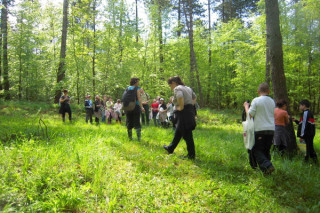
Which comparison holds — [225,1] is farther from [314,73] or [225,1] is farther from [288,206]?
[288,206]

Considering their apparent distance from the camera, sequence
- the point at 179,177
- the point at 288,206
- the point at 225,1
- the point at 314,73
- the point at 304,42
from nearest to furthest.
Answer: the point at 288,206 → the point at 179,177 → the point at 304,42 → the point at 314,73 → the point at 225,1

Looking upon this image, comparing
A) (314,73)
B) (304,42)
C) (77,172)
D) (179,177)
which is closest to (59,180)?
(77,172)

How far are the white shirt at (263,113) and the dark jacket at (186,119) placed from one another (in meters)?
1.29

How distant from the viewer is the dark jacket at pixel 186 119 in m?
4.61

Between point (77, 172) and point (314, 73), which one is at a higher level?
point (314, 73)

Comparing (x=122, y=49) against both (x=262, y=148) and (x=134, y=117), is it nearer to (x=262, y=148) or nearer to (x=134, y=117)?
(x=134, y=117)

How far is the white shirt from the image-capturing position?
3.88 meters

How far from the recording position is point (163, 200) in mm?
2936

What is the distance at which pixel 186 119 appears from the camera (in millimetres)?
4641

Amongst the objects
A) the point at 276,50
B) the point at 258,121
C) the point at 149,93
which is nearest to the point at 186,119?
the point at 258,121

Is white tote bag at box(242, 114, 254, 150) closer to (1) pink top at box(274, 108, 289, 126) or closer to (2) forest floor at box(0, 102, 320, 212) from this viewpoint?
(2) forest floor at box(0, 102, 320, 212)

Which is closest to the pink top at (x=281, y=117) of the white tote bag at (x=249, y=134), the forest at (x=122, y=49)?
the white tote bag at (x=249, y=134)

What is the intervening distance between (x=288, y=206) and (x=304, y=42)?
18.8 meters

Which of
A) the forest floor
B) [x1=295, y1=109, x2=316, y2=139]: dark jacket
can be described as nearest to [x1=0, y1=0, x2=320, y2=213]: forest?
the forest floor
